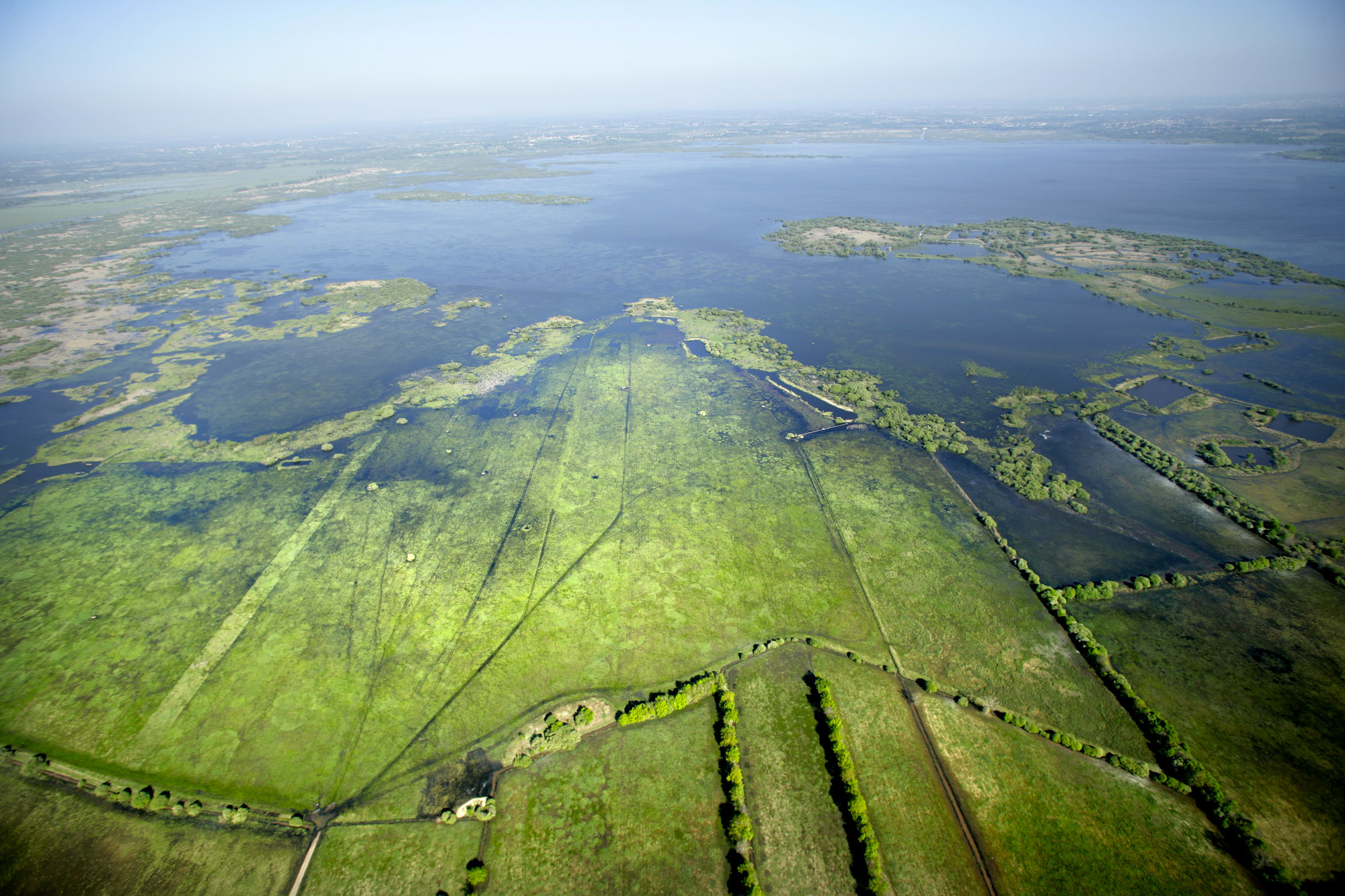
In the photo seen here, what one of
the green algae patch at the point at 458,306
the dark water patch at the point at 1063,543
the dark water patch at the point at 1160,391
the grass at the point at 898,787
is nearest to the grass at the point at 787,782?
the grass at the point at 898,787

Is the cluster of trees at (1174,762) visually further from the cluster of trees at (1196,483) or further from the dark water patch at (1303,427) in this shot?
the dark water patch at (1303,427)

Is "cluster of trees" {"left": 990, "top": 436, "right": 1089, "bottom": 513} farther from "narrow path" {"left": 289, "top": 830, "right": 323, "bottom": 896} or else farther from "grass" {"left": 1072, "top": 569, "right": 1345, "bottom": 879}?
"narrow path" {"left": 289, "top": 830, "right": 323, "bottom": 896}

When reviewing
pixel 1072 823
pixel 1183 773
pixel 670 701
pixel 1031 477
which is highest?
pixel 1031 477

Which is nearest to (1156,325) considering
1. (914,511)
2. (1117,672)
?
(914,511)

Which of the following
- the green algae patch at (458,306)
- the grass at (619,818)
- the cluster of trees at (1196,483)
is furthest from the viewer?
the green algae patch at (458,306)

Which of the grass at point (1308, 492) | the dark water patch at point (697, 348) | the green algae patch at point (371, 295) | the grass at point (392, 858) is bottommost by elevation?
the grass at point (392, 858)

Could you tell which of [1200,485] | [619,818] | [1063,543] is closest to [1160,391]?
[1200,485]

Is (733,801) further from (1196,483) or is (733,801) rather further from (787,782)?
(1196,483)
